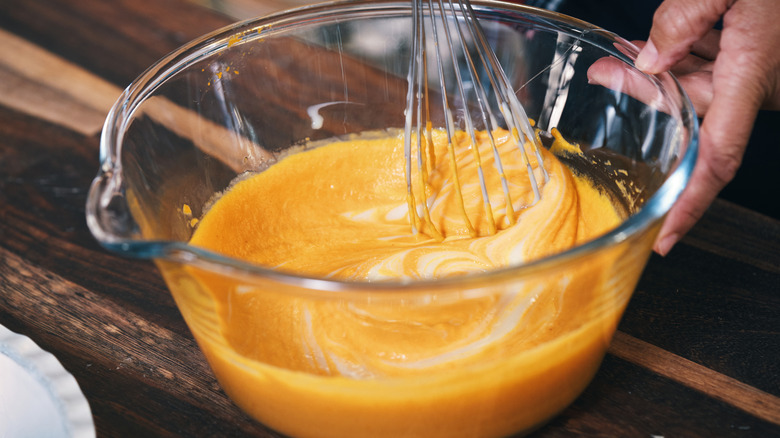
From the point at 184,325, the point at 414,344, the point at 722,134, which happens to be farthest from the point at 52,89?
the point at 722,134

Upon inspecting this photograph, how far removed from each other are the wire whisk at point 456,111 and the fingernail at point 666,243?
0.39ft

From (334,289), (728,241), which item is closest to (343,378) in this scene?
(334,289)

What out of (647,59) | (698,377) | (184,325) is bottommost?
(698,377)

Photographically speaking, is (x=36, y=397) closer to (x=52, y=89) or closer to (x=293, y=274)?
(x=293, y=274)

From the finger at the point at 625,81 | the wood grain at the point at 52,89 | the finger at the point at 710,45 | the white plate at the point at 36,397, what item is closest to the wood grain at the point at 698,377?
the finger at the point at 625,81

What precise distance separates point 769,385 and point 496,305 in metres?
0.30

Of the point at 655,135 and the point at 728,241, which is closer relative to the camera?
the point at 655,135

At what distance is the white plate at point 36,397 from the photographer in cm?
54

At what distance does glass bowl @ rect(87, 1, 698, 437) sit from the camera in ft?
1.45

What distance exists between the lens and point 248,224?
0.69 m

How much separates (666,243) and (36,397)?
0.55 meters

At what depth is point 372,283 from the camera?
40 cm

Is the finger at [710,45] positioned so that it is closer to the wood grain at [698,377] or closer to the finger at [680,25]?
the finger at [680,25]

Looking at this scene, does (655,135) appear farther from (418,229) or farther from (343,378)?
(343,378)
